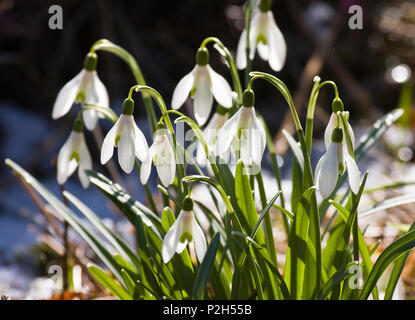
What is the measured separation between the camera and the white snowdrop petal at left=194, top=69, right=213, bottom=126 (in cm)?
104

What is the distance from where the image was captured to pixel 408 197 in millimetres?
1117

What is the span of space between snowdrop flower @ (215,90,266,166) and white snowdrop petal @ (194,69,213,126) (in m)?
0.10

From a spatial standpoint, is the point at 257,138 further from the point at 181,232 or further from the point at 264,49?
the point at 264,49

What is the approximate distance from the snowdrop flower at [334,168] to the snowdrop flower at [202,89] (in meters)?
0.22

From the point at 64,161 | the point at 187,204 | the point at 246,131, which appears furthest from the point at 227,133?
the point at 64,161

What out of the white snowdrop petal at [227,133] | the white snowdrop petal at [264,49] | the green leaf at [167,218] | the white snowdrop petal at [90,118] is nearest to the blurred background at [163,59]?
the white snowdrop petal at [90,118]

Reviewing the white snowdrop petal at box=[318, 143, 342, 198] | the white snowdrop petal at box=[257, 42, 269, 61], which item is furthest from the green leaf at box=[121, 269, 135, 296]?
the white snowdrop petal at box=[257, 42, 269, 61]

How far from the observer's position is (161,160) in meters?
0.94

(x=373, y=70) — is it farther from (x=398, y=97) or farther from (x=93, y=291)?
(x=93, y=291)

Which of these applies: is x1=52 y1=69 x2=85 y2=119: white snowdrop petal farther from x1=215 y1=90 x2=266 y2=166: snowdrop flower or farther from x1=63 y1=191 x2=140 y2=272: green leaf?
x1=215 y1=90 x2=266 y2=166: snowdrop flower

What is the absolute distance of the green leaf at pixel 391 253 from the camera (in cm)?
96

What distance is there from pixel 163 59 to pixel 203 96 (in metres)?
2.40
